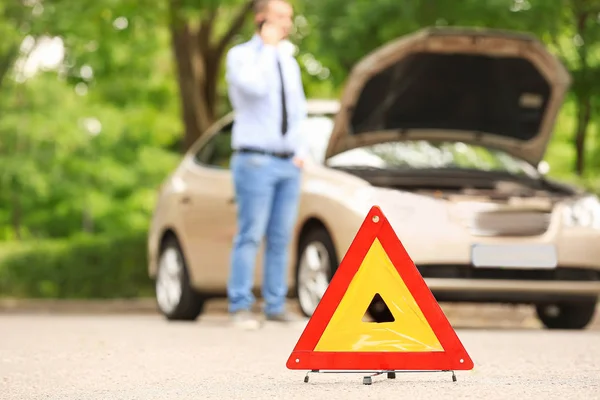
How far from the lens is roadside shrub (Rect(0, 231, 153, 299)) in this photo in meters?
17.5

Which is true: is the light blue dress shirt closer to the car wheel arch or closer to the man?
the man

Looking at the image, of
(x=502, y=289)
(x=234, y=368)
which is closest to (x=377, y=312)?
(x=502, y=289)

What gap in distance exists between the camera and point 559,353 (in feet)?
24.9

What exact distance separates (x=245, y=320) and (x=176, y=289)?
188 cm

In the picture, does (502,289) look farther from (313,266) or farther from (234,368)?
(234,368)

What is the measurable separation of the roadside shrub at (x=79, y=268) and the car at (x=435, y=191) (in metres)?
5.64

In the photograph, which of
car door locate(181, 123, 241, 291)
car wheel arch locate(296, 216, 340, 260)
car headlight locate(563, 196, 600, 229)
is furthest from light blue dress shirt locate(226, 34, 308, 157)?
car headlight locate(563, 196, 600, 229)

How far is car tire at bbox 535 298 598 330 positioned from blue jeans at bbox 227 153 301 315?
1.92 metres

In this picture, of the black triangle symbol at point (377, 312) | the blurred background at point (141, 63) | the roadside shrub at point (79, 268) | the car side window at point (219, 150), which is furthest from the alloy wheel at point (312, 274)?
the roadside shrub at point (79, 268)

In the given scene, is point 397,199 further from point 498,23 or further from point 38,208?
point 38,208

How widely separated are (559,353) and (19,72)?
2070 centimetres

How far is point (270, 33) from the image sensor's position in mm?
9648

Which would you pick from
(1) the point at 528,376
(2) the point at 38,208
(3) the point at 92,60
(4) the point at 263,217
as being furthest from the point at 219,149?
(2) the point at 38,208

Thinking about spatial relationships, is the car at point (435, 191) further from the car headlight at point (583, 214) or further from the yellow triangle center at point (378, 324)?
the yellow triangle center at point (378, 324)
